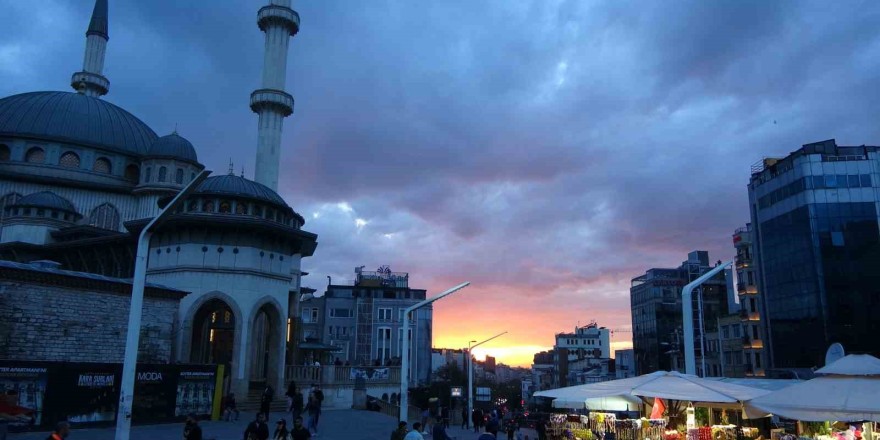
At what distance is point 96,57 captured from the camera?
234 feet

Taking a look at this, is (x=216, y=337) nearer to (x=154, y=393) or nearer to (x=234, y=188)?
(x=234, y=188)

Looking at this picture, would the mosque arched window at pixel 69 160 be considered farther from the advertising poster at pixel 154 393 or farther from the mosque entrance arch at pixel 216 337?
the advertising poster at pixel 154 393

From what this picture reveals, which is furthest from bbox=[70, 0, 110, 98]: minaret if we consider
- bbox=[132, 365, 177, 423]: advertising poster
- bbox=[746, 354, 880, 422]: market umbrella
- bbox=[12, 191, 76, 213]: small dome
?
bbox=[746, 354, 880, 422]: market umbrella

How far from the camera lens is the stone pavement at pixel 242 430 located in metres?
18.9

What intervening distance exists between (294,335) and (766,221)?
4106cm

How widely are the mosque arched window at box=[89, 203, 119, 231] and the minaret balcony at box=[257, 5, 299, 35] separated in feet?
67.6

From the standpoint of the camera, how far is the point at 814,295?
4834cm

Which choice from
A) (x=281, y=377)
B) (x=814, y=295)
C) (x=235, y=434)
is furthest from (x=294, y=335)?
(x=814, y=295)

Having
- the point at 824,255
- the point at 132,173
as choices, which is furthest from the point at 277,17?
the point at 824,255

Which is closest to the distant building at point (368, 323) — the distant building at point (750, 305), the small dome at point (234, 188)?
the distant building at point (750, 305)

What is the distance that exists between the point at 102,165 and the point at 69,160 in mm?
2599

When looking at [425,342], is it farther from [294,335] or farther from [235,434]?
[235,434]

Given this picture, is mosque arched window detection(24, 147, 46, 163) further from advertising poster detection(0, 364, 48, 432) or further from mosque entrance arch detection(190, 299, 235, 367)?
advertising poster detection(0, 364, 48, 432)

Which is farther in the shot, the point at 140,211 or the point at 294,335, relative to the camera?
the point at 140,211
